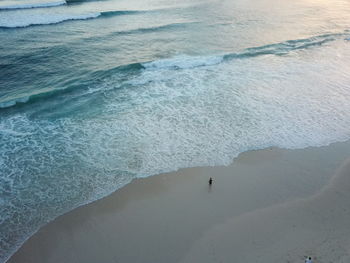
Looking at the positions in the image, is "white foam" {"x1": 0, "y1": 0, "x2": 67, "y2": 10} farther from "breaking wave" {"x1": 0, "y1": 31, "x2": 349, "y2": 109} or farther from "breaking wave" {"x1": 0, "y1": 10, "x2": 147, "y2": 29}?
"breaking wave" {"x1": 0, "y1": 31, "x2": 349, "y2": 109}

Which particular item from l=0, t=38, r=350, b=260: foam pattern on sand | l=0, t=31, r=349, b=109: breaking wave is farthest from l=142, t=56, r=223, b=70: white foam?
l=0, t=38, r=350, b=260: foam pattern on sand

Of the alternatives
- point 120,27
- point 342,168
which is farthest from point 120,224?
point 120,27

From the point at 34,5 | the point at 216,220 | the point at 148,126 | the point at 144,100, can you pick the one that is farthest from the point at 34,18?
the point at 216,220

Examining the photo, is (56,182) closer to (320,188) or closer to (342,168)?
(320,188)

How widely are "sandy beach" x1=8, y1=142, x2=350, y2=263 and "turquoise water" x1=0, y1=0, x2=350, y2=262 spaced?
688mm

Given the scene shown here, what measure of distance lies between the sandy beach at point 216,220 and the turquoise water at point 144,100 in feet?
2.26

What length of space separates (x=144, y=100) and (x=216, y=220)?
8246 millimetres

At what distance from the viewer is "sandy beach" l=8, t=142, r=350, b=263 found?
23.0 feet

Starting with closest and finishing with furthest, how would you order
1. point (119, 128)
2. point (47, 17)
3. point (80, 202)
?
point (80, 202), point (119, 128), point (47, 17)

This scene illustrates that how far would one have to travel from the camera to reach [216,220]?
7.85m

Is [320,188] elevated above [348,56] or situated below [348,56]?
below

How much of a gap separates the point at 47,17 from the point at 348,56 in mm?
29408

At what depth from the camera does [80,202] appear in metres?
8.53

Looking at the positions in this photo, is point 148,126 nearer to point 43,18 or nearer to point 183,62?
point 183,62
